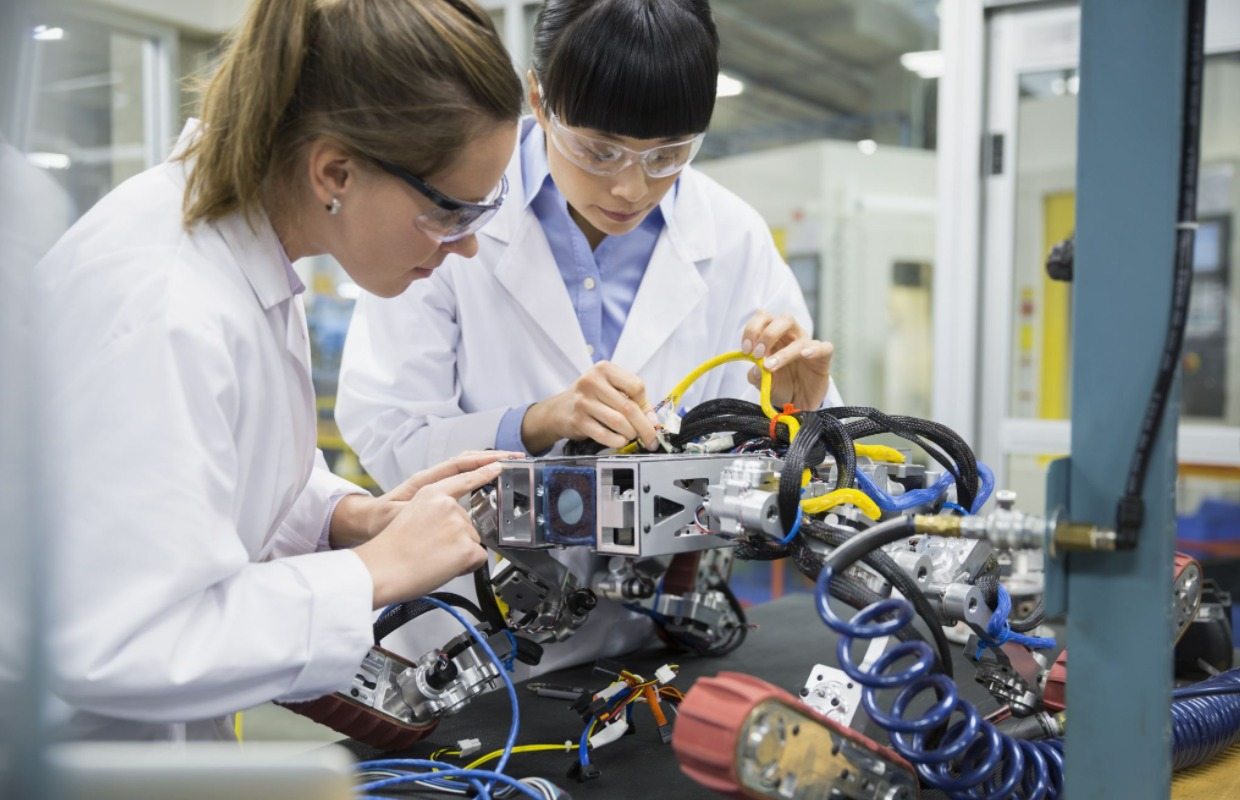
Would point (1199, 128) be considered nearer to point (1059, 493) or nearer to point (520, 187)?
point (1059, 493)

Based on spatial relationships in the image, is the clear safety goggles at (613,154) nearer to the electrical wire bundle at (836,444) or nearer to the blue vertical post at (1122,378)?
the electrical wire bundle at (836,444)

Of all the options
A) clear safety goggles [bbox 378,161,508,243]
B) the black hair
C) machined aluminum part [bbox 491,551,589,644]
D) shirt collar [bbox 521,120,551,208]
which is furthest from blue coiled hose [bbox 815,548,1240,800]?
shirt collar [bbox 521,120,551,208]

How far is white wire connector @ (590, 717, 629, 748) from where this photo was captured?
44.9 inches

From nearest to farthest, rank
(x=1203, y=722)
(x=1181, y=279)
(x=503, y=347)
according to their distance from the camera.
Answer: (x=1181, y=279)
(x=1203, y=722)
(x=503, y=347)

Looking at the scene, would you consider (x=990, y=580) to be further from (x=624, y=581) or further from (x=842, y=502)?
(x=624, y=581)

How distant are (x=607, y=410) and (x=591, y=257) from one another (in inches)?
17.8

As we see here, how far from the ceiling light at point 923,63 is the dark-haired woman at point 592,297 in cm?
229

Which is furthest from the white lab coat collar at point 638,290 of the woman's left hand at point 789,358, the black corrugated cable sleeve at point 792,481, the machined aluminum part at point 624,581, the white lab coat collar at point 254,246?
the black corrugated cable sleeve at point 792,481

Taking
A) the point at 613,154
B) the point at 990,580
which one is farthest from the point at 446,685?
the point at 613,154

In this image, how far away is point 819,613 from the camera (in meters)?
0.83

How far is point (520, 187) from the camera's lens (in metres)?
1.66

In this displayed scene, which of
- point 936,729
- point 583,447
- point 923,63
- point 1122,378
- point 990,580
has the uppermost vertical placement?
point 923,63

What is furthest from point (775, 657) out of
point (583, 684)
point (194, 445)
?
point (194, 445)

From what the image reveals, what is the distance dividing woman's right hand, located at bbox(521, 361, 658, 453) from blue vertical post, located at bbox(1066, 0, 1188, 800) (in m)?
0.59
